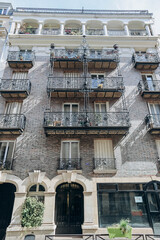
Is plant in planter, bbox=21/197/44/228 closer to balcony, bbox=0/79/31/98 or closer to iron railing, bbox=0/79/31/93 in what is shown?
balcony, bbox=0/79/31/98

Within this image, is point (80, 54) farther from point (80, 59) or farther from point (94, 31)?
point (94, 31)

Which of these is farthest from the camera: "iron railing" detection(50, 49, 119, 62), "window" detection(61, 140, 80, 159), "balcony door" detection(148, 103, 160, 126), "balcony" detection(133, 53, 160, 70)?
"balcony" detection(133, 53, 160, 70)

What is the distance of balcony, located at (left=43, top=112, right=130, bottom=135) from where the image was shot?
34.5 ft

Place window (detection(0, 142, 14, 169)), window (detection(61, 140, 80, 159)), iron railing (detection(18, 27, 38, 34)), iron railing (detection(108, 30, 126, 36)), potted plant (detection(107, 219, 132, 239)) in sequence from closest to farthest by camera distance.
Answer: potted plant (detection(107, 219, 132, 239)) < window (detection(0, 142, 14, 169)) < window (detection(61, 140, 80, 159)) < iron railing (detection(18, 27, 38, 34)) < iron railing (detection(108, 30, 126, 36))

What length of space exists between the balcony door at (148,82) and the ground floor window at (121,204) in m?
7.74

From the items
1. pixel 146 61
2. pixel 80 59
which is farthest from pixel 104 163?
pixel 146 61

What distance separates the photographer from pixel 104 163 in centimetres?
1055

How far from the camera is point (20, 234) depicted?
Result: 28.6 ft

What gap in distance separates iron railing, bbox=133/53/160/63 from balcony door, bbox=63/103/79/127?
23.4 ft

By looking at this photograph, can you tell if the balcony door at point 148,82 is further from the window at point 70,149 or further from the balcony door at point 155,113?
the window at point 70,149

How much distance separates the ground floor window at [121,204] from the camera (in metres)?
9.27

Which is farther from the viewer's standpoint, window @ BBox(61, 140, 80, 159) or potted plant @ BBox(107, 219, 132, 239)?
window @ BBox(61, 140, 80, 159)

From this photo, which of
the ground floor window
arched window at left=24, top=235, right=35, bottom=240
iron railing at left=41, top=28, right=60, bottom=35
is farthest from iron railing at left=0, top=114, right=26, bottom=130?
iron railing at left=41, top=28, right=60, bottom=35

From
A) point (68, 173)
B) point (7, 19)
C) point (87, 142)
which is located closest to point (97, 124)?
point (87, 142)
